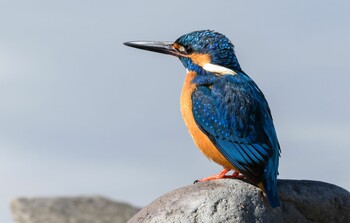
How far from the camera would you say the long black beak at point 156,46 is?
9922 mm

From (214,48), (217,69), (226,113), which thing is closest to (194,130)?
(226,113)

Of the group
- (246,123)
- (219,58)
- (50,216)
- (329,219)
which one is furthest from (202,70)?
(50,216)

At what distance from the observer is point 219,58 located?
9289 mm

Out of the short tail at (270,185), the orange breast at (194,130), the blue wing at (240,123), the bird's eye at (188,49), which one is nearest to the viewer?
the short tail at (270,185)

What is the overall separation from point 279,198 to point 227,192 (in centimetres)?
70

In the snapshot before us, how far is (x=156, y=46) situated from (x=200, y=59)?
3.22 ft

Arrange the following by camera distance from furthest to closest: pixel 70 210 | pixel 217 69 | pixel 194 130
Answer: pixel 70 210 → pixel 217 69 → pixel 194 130

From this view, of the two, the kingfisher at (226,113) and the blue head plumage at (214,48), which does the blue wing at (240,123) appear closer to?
the kingfisher at (226,113)

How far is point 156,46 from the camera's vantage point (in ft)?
33.5

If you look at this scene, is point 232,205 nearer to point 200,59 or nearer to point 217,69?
point 217,69

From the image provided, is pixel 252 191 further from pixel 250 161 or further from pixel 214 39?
pixel 214 39

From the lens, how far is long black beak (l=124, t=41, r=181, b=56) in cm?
992

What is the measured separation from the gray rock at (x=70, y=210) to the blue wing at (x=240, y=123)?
10233 millimetres

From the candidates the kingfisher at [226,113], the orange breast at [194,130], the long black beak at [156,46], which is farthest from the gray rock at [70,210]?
the kingfisher at [226,113]
